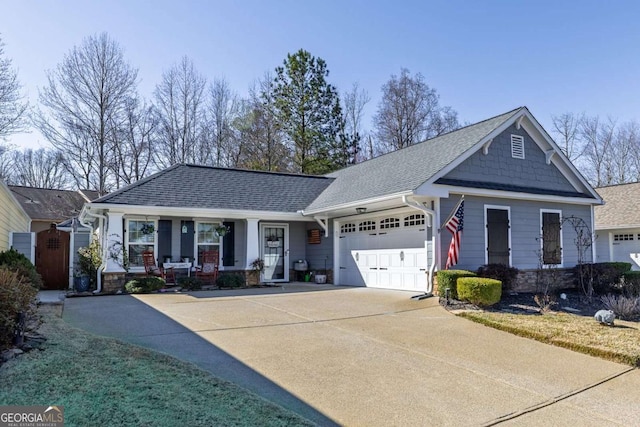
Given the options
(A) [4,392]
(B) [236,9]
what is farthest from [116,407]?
(B) [236,9]

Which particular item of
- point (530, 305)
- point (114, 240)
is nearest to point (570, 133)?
point (530, 305)

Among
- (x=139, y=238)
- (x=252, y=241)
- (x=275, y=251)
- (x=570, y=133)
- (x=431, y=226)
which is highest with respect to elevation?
(x=570, y=133)

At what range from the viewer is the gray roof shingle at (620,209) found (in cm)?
1775

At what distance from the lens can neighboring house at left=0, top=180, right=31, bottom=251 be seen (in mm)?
11633

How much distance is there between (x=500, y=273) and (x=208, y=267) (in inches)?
A: 318

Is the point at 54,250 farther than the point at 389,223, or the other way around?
Answer: the point at 54,250

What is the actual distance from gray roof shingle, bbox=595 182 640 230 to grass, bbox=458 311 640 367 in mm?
12073

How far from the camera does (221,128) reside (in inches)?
1081

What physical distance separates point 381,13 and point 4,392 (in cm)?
1282

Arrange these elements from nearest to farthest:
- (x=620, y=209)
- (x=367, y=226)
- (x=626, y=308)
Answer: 1. (x=626, y=308)
2. (x=367, y=226)
3. (x=620, y=209)

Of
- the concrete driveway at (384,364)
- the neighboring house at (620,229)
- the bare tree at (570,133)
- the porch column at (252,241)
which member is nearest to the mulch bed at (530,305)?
the concrete driveway at (384,364)

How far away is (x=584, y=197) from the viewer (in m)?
13.3

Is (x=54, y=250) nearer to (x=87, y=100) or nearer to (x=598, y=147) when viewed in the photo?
(x=87, y=100)

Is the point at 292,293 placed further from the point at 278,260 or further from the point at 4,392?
the point at 4,392
